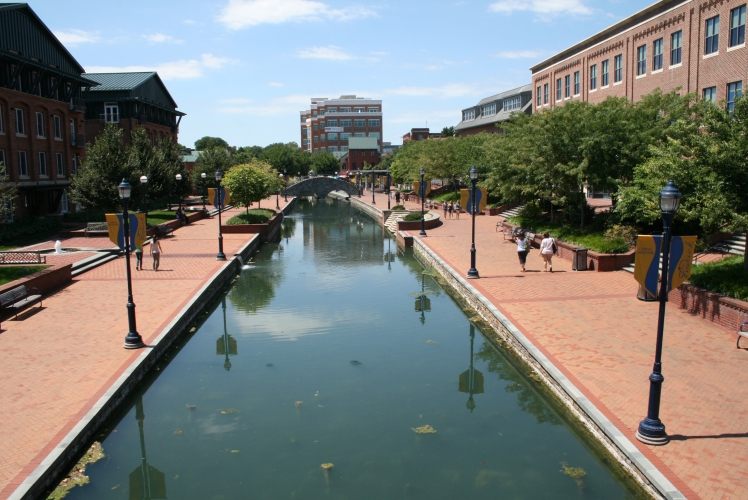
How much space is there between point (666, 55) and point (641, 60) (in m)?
3.35

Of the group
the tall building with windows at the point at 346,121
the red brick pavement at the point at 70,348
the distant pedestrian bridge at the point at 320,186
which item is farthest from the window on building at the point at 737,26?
the tall building with windows at the point at 346,121

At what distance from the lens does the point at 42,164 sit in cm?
4456

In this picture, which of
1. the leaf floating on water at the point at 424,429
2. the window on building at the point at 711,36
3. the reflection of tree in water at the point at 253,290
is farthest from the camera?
the window on building at the point at 711,36

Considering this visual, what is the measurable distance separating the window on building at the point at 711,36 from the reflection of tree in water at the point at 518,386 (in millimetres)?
23023

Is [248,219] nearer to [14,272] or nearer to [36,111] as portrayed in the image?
[36,111]

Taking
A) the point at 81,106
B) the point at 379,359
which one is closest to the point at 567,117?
the point at 379,359

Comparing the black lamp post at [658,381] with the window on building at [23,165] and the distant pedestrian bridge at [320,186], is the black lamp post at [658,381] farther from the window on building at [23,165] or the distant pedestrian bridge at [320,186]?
the distant pedestrian bridge at [320,186]

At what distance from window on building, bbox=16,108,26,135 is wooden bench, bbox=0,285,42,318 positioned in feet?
85.8

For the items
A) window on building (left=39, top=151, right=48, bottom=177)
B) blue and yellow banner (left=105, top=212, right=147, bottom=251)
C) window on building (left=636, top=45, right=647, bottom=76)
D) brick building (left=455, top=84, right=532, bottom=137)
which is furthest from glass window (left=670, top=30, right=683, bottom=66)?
window on building (left=39, top=151, right=48, bottom=177)

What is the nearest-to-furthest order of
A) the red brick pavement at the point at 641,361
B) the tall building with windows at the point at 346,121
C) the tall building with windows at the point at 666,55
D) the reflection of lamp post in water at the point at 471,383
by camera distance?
the red brick pavement at the point at 641,361, the reflection of lamp post in water at the point at 471,383, the tall building with windows at the point at 666,55, the tall building with windows at the point at 346,121

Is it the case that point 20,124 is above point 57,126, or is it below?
below

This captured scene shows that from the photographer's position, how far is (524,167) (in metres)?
29.8

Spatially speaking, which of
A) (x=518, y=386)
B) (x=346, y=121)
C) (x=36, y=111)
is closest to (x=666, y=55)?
(x=518, y=386)

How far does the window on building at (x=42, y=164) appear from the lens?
4428 centimetres
